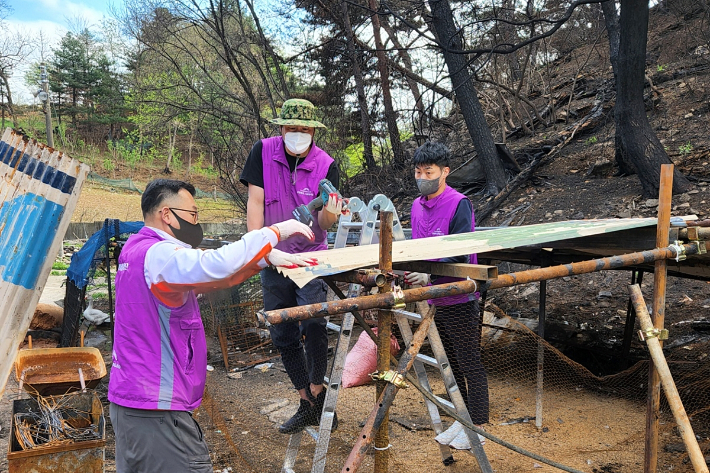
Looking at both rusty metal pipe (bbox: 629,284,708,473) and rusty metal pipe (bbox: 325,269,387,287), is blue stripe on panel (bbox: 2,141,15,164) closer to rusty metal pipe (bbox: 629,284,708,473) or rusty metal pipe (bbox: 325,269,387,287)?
rusty metal pipe (bbox: 325,269,387,287)

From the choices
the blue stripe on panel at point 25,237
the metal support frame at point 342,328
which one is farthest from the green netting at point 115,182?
the metal support frame at point 342,328

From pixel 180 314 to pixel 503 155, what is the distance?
28.7 ft

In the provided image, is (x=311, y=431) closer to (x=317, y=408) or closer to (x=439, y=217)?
(x=317, y=408)

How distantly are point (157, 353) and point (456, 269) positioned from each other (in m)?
1.31

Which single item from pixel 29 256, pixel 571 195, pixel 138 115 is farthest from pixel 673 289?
pixel 138 115

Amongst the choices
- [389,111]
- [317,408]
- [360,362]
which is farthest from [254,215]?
[389,111]

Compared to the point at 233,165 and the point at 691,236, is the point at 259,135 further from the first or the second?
the point at 691,236

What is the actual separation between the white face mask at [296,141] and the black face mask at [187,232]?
1.21m

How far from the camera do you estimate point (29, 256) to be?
4910mm

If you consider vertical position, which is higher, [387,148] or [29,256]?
[387,148]

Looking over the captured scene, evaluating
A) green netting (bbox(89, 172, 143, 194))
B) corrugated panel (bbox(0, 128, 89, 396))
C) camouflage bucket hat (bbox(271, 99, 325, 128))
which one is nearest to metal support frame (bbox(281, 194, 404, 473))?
camouflage bucket hat (bbox(271, 99, 325, 128))

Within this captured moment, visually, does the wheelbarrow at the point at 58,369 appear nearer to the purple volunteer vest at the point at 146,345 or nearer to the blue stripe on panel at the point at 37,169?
the blue stripe on panel at the point at 37,169

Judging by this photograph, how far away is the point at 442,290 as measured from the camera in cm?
227

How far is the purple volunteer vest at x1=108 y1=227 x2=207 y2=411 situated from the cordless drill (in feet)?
3.38
